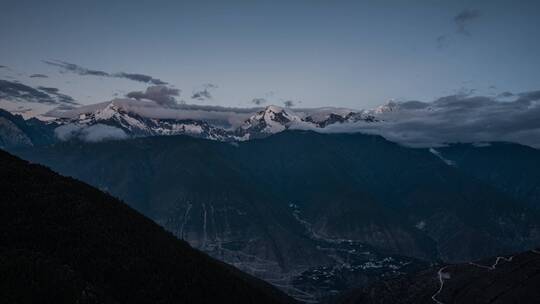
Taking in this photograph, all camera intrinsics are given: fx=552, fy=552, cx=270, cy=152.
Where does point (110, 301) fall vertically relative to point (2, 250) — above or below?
below

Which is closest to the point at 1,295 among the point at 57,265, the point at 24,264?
the point at 24,264

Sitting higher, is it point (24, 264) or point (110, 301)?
point (24, 264)

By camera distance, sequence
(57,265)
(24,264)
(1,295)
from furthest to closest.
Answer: (57,265)
(24,264)
(1,295)

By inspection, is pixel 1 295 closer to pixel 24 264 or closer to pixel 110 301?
pixel 24 264

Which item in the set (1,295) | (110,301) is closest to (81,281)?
(110,301)

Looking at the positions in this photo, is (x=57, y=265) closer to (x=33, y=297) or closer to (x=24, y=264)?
(x=24, y=264)

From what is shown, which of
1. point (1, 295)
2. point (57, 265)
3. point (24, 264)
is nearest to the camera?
point (1, 295)

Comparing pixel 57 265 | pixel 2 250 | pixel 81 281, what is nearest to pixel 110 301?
pixel 81 281

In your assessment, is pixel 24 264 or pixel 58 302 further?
pixel 24 264

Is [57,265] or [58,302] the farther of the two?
[57,265]
